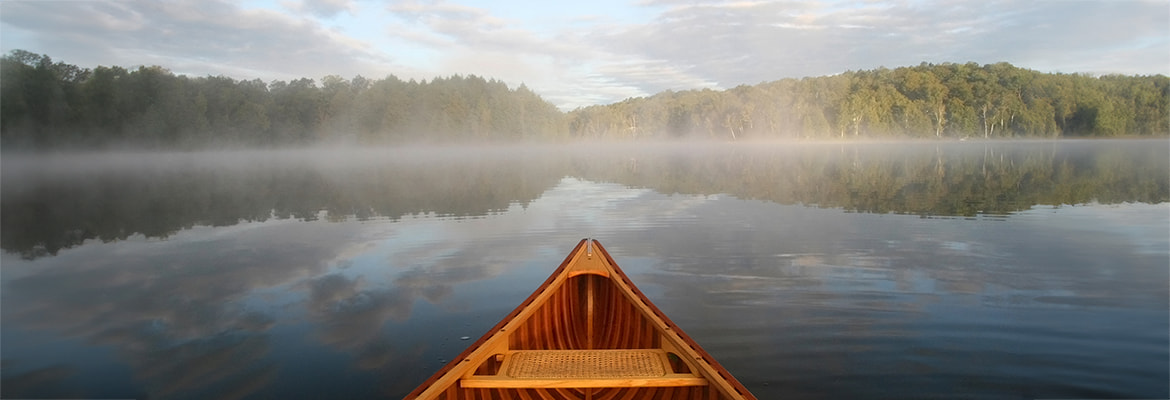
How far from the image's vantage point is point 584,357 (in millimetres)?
4910

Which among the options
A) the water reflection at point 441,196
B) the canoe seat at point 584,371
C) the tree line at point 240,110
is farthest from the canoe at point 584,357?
the tree line at point 240,110

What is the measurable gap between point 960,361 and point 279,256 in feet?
36.8

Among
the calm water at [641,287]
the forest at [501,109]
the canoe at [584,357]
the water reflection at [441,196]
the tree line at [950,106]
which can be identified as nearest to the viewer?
the canoe at [584,357]

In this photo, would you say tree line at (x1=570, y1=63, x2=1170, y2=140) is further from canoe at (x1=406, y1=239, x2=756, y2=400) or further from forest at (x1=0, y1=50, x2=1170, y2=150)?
canoe at (x1=406, y1=239, x2=756, y2=400)

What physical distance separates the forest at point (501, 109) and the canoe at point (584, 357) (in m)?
91.7

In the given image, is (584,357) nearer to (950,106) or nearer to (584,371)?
(584,371)

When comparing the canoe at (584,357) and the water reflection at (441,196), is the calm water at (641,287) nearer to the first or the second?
the water reflection at (441,196)

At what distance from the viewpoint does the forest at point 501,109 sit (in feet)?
266

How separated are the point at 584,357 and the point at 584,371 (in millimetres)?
398

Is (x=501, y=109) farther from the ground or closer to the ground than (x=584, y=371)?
farther from the ground

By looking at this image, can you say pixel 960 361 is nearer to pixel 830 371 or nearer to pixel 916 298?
pixel 830 371

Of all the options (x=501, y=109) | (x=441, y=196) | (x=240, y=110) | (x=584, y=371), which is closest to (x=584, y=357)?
(x=584, y=371)

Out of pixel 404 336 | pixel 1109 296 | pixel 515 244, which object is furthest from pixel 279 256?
pixel 1109 296

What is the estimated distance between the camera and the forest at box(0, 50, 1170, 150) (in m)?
81.2
